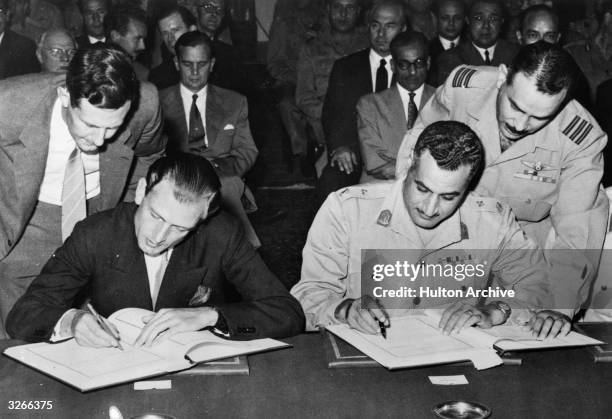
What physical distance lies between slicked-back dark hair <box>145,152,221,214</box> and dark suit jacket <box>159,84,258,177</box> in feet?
7.63

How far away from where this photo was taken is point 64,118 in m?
2.74

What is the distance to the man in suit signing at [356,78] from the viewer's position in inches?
194

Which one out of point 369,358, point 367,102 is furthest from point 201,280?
point 367,102

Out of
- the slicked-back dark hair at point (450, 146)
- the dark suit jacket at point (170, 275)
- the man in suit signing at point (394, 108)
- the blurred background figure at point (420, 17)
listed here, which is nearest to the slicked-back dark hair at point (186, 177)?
the dark suit jacket at point (170, 275)

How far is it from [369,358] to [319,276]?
1.74ft

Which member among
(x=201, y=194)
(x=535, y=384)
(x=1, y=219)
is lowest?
(x=535, y=384)

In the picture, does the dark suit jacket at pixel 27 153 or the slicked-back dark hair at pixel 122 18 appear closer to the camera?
the dark suit jacket at pixel 27 153

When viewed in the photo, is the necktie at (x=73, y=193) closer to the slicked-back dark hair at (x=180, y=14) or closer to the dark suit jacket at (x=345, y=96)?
the dark suit jacket at (x=345, y=96)

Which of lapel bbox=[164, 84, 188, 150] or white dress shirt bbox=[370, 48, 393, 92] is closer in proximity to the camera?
lapel bbox=[164, 84, 188, 150]

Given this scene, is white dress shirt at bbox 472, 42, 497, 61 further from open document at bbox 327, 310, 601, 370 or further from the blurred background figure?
open document at bbox 327, 310, 601, 370

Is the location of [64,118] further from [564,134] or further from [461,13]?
[461,13]

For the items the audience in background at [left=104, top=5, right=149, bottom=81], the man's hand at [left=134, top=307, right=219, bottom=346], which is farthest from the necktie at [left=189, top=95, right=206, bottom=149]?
the man's hand at [left=134, top=307, right=219, bottom=346]

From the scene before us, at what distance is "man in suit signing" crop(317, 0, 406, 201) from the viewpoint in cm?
493

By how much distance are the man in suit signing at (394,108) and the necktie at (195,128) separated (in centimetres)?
95
